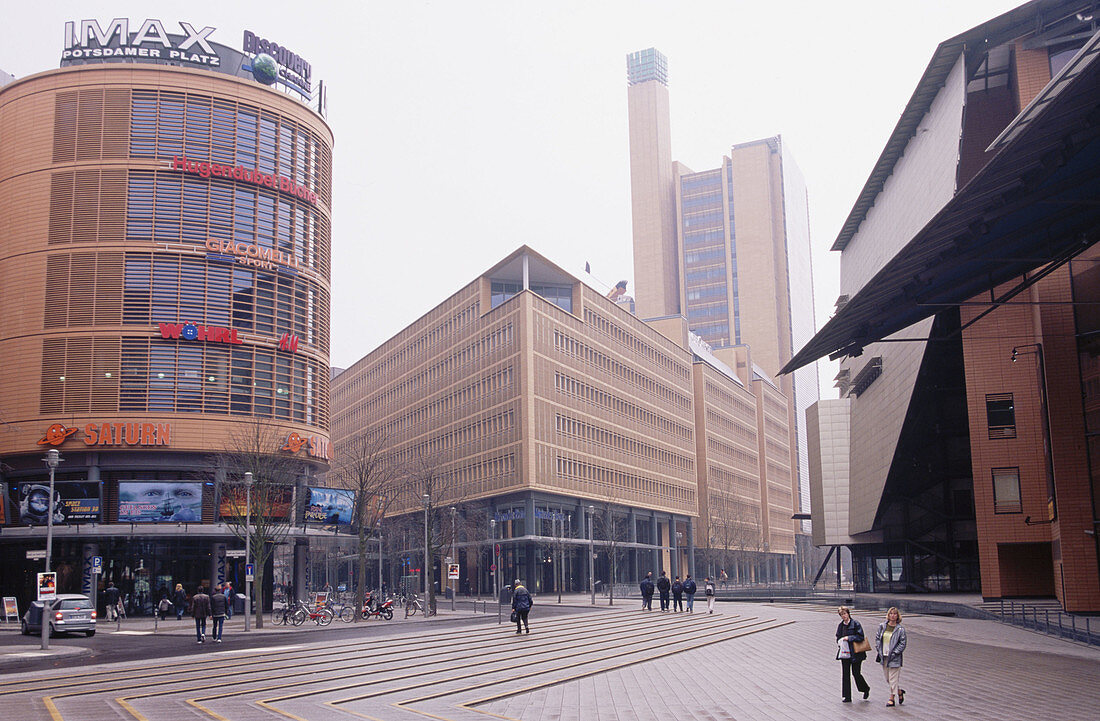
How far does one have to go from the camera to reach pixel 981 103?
47.9m

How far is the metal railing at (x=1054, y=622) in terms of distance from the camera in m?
30.5

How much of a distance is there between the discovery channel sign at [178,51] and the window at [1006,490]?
51.1 metres

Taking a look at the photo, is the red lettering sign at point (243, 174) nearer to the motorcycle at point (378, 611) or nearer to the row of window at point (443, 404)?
the motorcycle at point (378, 611)

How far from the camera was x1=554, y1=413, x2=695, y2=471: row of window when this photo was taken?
302 ft

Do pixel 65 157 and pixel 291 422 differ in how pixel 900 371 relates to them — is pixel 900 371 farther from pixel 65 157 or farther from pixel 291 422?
pixel 65 157

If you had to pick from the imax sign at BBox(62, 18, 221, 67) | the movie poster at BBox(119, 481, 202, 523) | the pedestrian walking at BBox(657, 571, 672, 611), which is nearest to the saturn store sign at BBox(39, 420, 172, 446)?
the movie poster at BBox(119, 481, 202, 523)

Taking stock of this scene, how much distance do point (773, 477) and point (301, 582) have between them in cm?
11108

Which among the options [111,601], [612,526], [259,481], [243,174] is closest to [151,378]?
[259,481]

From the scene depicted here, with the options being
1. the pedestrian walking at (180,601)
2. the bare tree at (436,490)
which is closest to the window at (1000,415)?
the pedestrian walking at (180,601)

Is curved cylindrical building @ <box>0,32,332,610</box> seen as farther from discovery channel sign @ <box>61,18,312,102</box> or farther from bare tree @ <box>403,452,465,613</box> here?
bare tree @ <box>403,452,465,613</box>

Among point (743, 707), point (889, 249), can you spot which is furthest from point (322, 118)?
point (743, 707)

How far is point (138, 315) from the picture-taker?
5997cm

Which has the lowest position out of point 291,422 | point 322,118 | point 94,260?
point 291,422

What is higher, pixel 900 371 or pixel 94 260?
pixel 94 260
